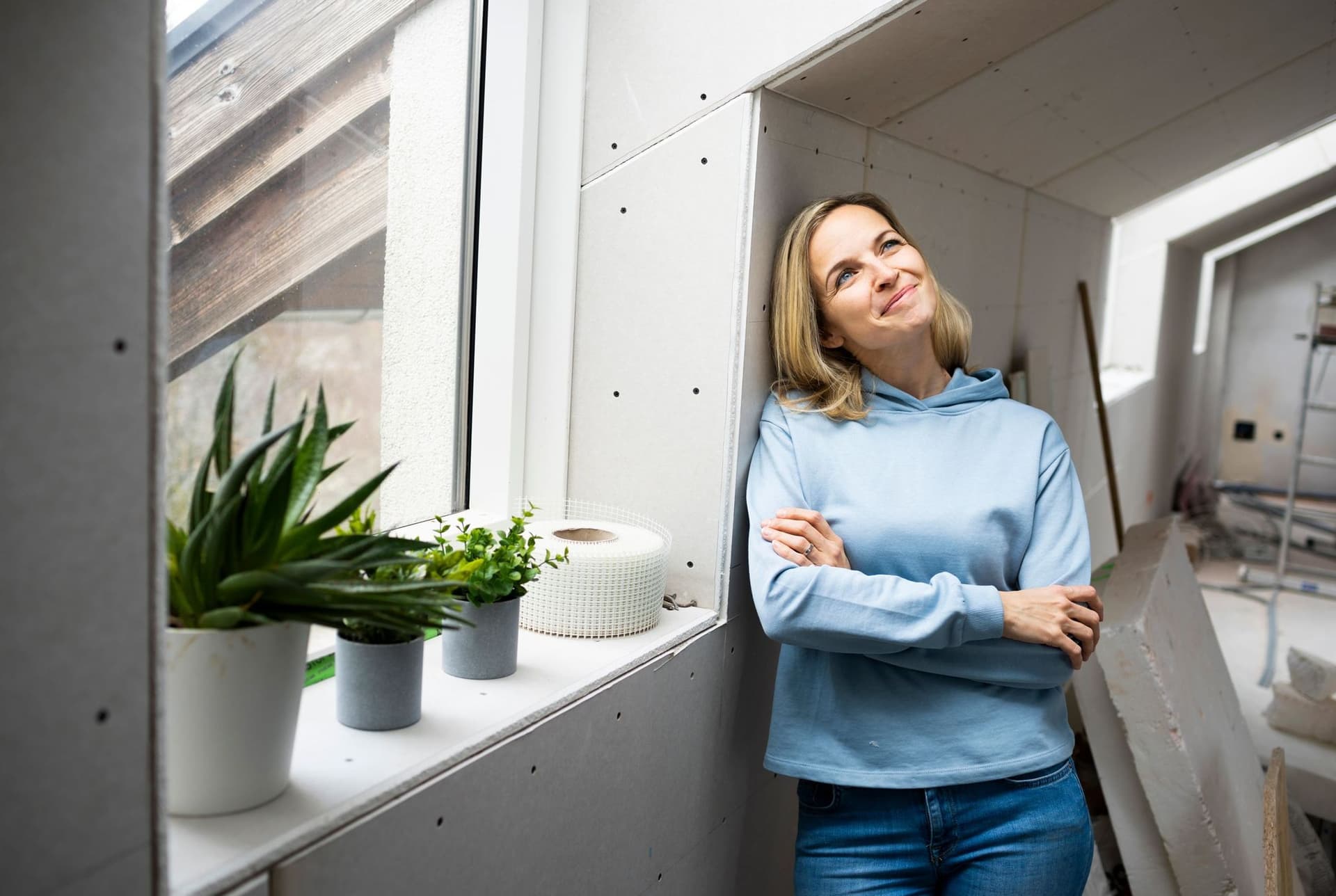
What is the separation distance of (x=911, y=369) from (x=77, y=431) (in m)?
1.18

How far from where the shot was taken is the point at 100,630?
71cm

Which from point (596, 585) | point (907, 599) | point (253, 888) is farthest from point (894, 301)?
point (253, 888)

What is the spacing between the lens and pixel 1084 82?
2.04 metres

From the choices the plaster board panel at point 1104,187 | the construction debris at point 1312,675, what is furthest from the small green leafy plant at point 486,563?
the construction debris at point 1312,675

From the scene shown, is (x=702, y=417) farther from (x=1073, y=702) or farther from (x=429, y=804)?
(x=1073, y=702)

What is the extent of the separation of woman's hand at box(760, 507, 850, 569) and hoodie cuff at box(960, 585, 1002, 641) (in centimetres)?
17

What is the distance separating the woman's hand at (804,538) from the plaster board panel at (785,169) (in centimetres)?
31

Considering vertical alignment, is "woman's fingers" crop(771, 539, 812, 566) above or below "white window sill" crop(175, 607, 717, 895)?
above

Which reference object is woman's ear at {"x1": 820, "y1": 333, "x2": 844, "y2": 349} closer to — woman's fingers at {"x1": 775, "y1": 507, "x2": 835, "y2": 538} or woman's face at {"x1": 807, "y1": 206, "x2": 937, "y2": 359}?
woman's face at {"x1": 807, "y1": 206, "x2": 937, "y2": 359}

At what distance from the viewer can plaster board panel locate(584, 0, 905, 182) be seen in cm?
141

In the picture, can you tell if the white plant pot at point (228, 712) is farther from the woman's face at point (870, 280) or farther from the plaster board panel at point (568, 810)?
the woman's face at point (870, 280)

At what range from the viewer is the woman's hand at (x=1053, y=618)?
137cm

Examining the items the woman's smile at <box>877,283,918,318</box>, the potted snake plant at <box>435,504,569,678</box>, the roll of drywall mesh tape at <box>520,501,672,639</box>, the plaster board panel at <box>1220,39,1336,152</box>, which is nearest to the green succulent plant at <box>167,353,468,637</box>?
the potted snake plant at <box>435,504,569,678</box>

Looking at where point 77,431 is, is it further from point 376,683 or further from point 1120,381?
point 1120,381
